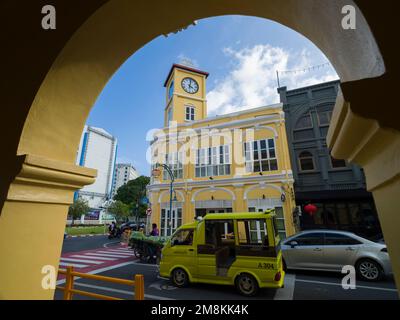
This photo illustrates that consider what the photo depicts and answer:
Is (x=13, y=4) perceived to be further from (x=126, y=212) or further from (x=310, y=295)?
(x=126, y=212)

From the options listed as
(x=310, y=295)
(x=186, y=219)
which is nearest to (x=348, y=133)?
(x=310, y=295)

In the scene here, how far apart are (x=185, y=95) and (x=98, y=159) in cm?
4528

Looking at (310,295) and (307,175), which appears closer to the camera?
(310,295)

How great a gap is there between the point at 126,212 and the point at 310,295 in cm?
3764

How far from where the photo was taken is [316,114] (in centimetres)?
1326

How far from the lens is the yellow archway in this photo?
3.34ft

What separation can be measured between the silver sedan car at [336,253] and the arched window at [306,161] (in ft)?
21.6

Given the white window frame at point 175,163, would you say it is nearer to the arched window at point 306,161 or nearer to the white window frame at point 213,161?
the white window frame at point 213,161

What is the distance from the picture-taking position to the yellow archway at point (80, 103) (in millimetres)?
1019

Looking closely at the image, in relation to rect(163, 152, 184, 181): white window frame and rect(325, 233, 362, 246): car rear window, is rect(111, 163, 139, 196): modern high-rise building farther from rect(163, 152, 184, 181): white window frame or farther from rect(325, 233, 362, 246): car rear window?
rect(325, 233, 362, 246): car rear window

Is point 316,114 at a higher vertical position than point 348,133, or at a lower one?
higher

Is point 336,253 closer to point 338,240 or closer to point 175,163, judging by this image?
point 338,240

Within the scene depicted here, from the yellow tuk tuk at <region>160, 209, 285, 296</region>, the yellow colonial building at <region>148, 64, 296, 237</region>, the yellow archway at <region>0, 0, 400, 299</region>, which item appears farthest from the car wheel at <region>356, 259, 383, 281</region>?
the yellow archway at <region>0, 0, 400, 299</region>

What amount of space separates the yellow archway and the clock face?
19397mm
